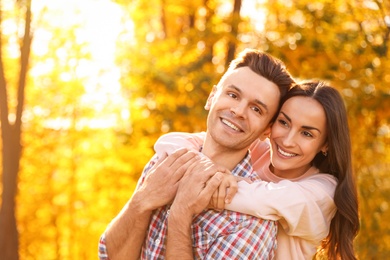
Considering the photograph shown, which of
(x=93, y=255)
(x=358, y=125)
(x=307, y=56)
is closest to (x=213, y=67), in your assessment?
(x=307, y=56)

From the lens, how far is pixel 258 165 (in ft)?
12.2

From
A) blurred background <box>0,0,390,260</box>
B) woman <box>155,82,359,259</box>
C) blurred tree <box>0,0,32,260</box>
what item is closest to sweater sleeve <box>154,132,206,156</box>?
woman <box>155,82,359,259</box>

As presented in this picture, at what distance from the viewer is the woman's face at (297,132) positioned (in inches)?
130

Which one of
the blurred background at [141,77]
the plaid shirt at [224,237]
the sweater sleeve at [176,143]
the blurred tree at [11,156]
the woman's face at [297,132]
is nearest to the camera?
the plaid shirt at [224,237]

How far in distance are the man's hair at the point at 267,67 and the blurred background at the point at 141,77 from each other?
4.89 metres

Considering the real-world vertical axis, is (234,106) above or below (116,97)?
above

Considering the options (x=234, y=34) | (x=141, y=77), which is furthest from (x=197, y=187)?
(x=141, y=77)

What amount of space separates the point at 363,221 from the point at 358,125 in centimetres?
117

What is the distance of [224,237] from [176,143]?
2.00 feet

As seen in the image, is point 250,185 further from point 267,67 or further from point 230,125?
point 267,67

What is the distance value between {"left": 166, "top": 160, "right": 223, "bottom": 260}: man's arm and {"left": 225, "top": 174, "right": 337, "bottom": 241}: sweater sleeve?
0.11 meters

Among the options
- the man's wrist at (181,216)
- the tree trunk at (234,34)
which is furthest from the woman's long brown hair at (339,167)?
the tree trunk at (234,34)

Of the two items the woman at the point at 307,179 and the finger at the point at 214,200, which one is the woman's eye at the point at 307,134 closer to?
the woman at the point at 307,179

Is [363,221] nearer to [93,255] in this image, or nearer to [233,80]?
[233,80]
